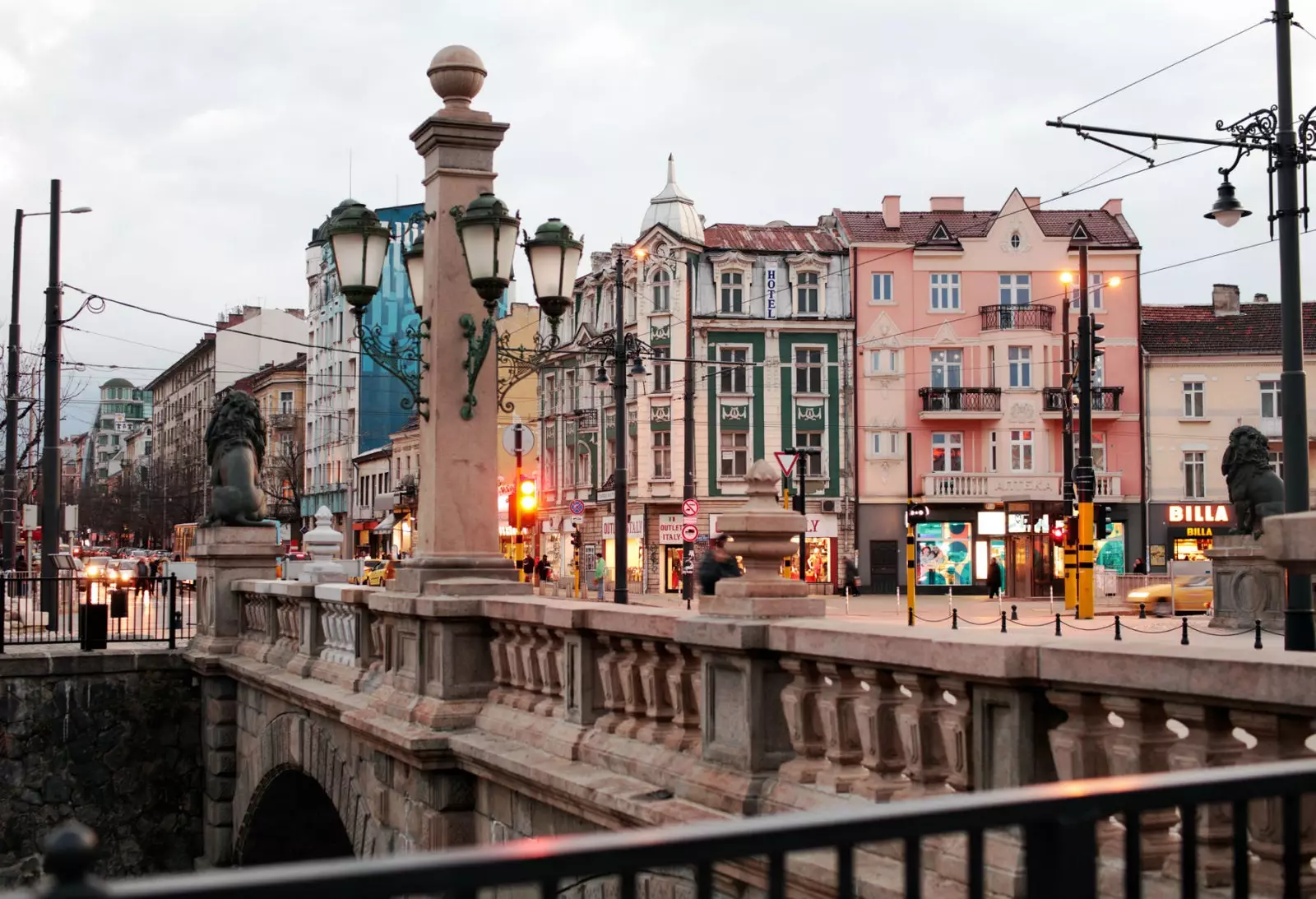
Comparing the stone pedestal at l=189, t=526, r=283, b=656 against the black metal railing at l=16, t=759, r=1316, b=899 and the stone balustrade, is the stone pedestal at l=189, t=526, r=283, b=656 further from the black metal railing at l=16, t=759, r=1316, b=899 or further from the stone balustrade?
the black metal railing at l=16, t=759, r=1316, b=899

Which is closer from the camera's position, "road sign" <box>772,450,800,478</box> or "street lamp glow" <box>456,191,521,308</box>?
"street lamp glow" <box>456,191,521,308</box>

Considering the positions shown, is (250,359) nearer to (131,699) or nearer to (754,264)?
(754,264)

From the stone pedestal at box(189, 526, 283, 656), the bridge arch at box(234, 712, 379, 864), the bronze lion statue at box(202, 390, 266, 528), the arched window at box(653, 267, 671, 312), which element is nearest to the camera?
the bridge arch at box(234, 712, 379, 864)

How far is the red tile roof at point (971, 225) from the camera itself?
55281 mm

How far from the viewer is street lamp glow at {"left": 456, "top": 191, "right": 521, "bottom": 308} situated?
9836mm

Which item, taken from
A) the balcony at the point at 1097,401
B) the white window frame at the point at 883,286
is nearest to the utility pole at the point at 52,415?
the white window frame at the point at 883,286

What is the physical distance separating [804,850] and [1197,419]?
5530 cm

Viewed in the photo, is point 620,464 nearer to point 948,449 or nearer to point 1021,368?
point 948,449

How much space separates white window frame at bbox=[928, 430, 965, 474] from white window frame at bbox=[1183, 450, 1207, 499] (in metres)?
7.79

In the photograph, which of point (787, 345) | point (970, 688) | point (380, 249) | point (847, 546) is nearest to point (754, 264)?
point (787, 345)

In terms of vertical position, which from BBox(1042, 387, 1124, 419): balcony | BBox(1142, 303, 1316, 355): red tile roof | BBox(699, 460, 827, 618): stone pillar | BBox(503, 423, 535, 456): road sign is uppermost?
BBox(1142, 303, 1316, 355): red tile roof

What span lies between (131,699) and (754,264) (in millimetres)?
40250

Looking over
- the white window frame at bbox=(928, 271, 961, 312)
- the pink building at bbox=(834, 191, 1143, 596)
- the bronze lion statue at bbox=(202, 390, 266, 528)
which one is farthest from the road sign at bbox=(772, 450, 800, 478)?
the white window frame at bbox=(928, 271, 961, 312)

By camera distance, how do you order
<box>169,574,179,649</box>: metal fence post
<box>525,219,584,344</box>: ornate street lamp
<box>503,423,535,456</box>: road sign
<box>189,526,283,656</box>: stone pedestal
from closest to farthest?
<box>525,219,584,344</box>: ornate street lamp < <box>189,526,283,656</box>: stone pedestal < <box>169,574,179,649</box>: metal fence post < <box>503,423,535,456</box>: road sign
